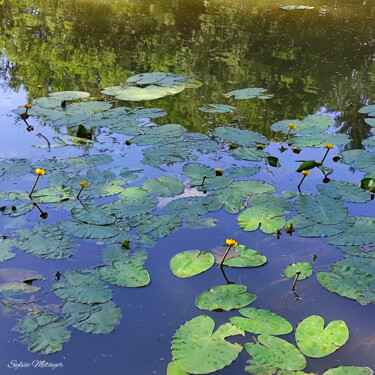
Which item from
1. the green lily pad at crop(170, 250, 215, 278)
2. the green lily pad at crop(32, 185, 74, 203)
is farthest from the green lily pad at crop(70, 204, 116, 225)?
the green lily pad at crop(170, 250, 215, 278)

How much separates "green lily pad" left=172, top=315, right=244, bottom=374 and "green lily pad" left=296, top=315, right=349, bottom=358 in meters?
0.21

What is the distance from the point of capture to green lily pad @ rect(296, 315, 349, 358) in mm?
1459

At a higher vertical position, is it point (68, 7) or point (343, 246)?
point (68, 7)

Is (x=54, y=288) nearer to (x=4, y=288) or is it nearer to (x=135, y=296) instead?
(x=4, y=288)

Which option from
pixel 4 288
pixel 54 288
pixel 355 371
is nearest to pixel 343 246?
pixel 355 371

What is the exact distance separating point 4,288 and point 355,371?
4.19ft

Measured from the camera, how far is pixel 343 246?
1.96 metres

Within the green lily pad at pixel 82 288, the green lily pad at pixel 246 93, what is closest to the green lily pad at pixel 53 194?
the green lily pad at pixel 82 288

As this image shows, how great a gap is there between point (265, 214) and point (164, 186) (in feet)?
1.83

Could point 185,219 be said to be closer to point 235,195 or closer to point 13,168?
point 235,195

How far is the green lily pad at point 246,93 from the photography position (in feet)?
11.8

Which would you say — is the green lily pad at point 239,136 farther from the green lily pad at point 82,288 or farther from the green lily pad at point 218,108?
the green lily pad at point 82,288

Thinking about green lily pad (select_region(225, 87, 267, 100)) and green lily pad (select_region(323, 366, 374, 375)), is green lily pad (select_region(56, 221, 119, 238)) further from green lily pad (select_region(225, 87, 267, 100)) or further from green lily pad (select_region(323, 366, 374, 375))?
green lily pad (select_region(225, 87, 267, 100))

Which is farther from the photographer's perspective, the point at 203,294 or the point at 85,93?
the point at 85,93
